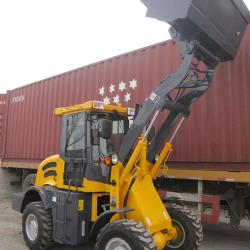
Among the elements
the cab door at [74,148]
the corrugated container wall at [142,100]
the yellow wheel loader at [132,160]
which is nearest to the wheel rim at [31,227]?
the yellow wheel loader at [132,160]

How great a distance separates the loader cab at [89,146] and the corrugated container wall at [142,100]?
1.65 metres

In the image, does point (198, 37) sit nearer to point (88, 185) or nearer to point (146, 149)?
point (146, 149)

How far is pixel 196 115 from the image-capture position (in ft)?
20.7

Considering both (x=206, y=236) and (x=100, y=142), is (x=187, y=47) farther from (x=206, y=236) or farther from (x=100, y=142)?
(x=206, y=236)

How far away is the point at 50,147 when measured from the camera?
8945 mm

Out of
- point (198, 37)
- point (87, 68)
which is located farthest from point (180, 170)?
point (87, 68)

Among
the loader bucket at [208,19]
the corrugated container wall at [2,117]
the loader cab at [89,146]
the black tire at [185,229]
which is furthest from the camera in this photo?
the corrugated container wall at [2,117]

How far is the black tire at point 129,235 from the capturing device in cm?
387

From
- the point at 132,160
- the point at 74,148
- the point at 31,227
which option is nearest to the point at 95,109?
the point at 74,148

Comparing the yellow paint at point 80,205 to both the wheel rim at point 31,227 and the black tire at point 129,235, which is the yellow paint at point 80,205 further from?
the wheel rim at point 31,227

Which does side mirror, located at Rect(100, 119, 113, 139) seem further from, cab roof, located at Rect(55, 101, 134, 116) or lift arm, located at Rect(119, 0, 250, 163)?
cab roof, located at Rect(55, 101, 134, 116)

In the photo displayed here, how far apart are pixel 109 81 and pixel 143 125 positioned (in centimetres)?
344

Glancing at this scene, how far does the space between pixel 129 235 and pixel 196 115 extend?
298 centimetres

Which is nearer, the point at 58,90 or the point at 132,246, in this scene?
the point at 132,246
